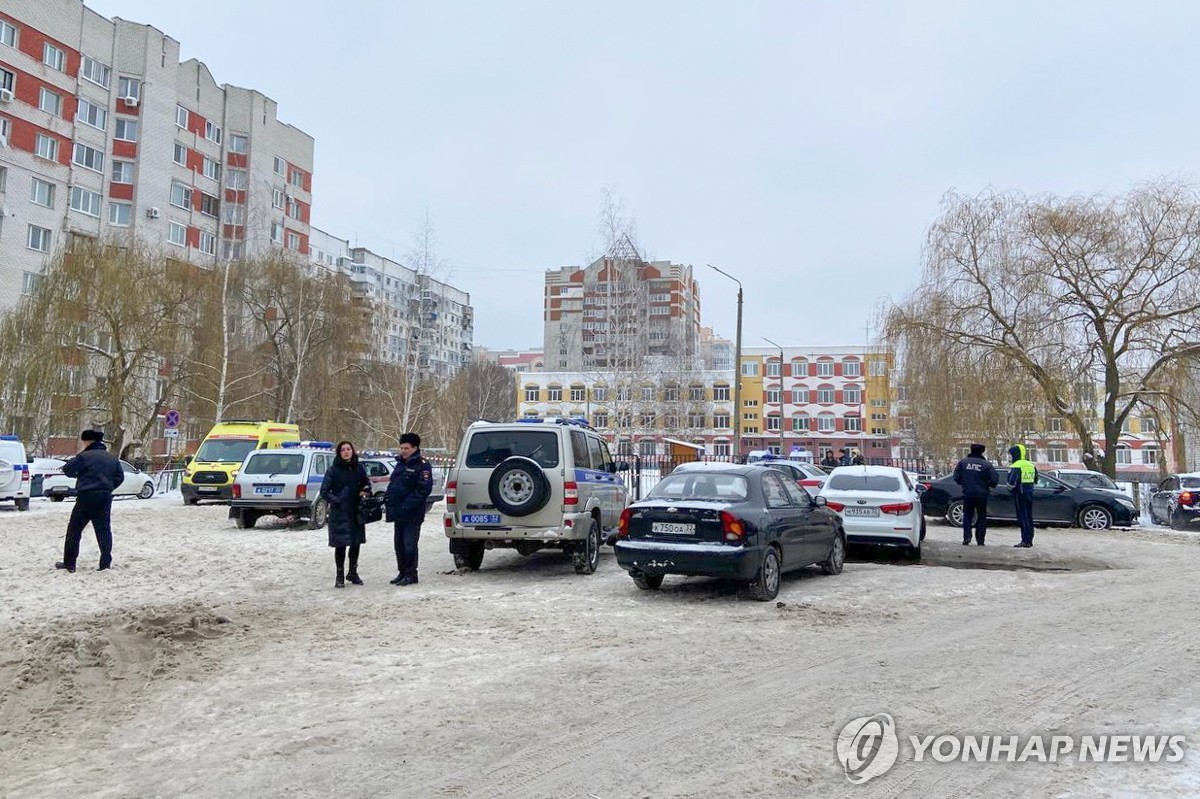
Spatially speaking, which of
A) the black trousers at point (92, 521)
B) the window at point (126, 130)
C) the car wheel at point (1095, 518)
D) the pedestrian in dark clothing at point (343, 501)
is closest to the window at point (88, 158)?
the window at point (126, 130)

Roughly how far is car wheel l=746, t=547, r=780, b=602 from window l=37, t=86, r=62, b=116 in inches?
1961

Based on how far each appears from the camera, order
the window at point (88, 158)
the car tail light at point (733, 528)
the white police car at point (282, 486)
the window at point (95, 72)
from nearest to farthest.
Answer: the car tail light at point (733, 528) → the white police car at point (282, 486) → the window at point (88, 158) → the window at point (95, 72)

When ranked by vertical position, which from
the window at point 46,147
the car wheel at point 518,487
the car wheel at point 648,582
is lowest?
the car wheel at point 648,582

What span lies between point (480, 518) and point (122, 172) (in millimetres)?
49672

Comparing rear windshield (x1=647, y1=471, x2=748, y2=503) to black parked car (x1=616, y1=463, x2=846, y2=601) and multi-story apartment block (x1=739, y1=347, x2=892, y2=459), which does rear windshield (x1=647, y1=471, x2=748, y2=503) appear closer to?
black parked car (x1=616, y1=463, x2=846, y2=601)

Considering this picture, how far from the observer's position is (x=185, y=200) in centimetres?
5484

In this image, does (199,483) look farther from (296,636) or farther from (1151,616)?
(1151,616)

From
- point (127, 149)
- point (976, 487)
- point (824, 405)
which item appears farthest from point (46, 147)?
point (824, 405)

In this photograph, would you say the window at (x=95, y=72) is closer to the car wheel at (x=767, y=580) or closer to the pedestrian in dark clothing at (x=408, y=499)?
the pedestrian in dark clothing at (x=408, y=499)

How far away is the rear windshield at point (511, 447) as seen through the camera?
38.6 ft

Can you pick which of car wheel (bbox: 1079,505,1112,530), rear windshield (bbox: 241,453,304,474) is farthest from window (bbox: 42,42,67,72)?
car wheel (bbox: 1079,505,1112,530)

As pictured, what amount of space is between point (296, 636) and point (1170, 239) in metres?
28.4

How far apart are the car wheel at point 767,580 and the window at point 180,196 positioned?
54.0m
